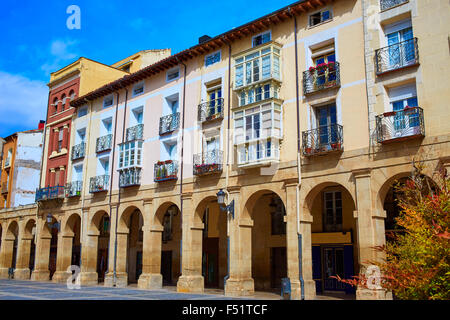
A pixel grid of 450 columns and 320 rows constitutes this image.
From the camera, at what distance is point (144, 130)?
2755 cm

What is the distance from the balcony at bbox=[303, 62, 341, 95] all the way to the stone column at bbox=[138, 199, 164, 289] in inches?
448

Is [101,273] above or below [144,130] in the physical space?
below

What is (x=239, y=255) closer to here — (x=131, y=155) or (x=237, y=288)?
(x=237, y=288)

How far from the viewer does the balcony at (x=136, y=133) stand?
27609mm

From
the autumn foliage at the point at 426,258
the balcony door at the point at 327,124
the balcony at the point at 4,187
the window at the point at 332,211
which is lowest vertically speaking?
the autumn foliage at the point at 426,258

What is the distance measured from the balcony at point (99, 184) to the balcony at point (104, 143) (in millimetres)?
1829

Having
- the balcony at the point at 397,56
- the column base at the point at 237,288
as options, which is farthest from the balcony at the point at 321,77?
the column base at the point at 237,288

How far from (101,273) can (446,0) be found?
30.5 meters

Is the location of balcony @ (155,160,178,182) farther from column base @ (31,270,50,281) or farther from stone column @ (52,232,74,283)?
column base @ (31,270,50,281)

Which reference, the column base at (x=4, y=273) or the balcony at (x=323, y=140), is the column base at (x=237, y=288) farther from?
the column base at (x=4, y=273)

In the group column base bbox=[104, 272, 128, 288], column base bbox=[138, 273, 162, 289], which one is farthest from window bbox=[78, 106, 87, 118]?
column base bbox=[138, 273, 162, 289]

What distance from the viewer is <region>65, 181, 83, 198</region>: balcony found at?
3142 centimetres

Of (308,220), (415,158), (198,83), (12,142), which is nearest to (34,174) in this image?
(12,142)
